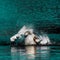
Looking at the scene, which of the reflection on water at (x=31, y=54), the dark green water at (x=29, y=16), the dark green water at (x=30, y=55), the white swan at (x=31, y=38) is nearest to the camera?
the dark green water at (x=30, y=55)

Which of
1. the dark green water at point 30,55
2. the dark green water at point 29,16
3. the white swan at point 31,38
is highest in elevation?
the dark green water at point 29,16

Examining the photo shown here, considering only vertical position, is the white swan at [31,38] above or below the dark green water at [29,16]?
below

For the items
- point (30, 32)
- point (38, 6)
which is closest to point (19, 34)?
point (30, 32)

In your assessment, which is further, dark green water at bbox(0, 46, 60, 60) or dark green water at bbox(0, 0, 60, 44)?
dark green water at bbox(0, 0, 60, 44)

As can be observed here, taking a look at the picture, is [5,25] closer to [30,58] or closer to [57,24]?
[57,24]

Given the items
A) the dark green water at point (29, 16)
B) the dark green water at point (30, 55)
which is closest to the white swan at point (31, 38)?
the dark green water at point (29, 16)

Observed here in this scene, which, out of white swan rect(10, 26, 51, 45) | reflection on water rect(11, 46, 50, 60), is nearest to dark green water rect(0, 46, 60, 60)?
reflection on water rect(11, 46, 50, 60)

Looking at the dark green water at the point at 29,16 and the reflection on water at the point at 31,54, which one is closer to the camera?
the reflection on water at the point at 31,54

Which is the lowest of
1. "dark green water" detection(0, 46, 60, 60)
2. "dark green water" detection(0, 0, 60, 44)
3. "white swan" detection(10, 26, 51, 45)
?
"dark green water" detection(0, 46, 60, 60)

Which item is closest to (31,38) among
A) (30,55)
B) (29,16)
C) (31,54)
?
(29,16)

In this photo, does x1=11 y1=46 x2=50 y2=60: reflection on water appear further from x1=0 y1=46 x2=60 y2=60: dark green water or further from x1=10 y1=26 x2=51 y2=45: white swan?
x1=10 y1=26 x2=51 y2=45: white swan

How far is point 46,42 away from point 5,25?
216 centimetres

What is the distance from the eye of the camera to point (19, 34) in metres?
19.0

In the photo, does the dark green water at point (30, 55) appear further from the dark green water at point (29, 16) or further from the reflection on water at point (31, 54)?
the dark green water at point (29, 16)
